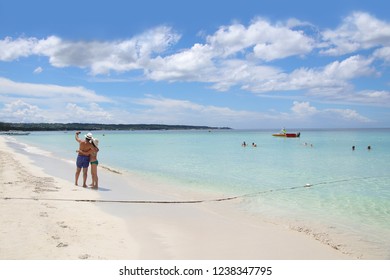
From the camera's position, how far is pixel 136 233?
7934mm

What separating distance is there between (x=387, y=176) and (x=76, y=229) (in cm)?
1987

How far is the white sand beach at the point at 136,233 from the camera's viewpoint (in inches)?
256

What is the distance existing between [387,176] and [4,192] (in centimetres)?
2053

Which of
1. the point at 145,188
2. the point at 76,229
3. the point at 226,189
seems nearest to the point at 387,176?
the point at 226,189

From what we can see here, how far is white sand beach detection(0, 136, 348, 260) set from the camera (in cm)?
651

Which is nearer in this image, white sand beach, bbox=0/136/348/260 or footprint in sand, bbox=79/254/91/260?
footprint in sand, bbox=79/254/91/260

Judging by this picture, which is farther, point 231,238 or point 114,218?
point 114,218

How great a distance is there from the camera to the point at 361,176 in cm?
2145

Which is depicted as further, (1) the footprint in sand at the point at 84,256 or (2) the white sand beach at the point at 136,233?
(2) the white sand beach at the point at 136,233

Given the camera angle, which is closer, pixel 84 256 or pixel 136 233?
pixel 84 256

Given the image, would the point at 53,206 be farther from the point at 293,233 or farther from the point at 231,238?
the point at 293,233
